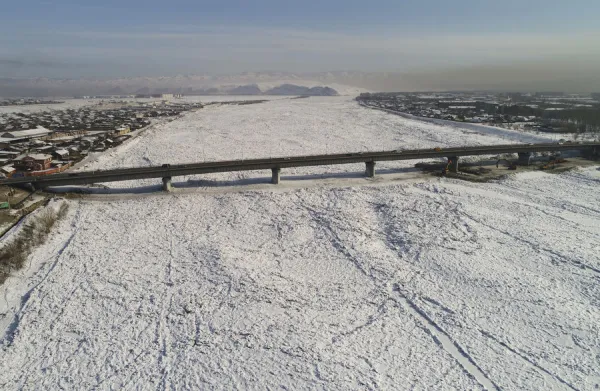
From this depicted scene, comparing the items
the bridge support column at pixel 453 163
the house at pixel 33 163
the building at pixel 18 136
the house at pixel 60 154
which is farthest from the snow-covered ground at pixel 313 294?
the building at pixel 18 136

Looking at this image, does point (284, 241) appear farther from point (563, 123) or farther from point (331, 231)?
point (563, 123)

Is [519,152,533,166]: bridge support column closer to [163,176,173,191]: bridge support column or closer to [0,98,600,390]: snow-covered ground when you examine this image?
[0,98,600,390]: snow-covered ground

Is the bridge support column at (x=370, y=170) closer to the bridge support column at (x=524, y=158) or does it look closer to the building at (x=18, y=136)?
the bridge support column at (x=524, y=158)

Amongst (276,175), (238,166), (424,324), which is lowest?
(424,324)

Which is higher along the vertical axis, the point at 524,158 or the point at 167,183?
the point at 524,158

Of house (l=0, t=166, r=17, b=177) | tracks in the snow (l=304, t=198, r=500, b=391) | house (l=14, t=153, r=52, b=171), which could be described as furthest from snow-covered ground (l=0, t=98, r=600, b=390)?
house (l=0, t=166, r=17, b=177)

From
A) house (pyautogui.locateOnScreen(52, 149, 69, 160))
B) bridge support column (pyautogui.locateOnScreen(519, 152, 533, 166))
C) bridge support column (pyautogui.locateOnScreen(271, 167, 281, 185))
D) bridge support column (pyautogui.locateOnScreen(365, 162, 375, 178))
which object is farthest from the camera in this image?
house (pyautogui.locateOnScreen(52, 149, 69, 160))

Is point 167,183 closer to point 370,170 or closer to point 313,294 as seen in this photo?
point 370,170

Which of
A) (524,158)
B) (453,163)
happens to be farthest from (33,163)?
(524,158)

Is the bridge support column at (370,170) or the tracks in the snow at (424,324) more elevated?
the bridge support column at (370,170)
